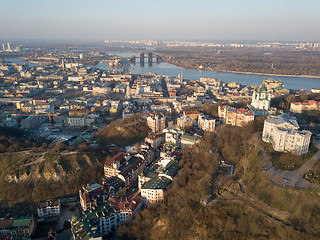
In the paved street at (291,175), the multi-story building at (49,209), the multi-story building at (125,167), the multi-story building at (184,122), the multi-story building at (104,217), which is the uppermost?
the paved street at (291,175)

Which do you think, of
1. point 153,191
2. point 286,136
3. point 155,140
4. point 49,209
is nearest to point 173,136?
point 155,140

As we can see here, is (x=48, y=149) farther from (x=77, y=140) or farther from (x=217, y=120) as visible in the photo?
(x=217, y=120)

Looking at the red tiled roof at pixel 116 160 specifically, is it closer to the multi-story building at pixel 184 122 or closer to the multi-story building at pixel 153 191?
the multi-story building at pixel 153 191

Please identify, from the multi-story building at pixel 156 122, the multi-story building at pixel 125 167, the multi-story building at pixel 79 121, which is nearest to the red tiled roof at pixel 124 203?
the multi-story building at pixel 125 167

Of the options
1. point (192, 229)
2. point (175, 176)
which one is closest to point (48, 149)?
point (175, 176)

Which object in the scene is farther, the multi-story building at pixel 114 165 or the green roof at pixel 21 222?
the multi-story building at pixel 114 165

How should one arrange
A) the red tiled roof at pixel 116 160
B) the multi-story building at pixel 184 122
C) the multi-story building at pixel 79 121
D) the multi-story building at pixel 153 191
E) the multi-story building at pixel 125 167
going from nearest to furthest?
1. the multi-story building at pixel 153 191
2. the multi-story building at pixel 125 167
3. the red tiled roof at pixel 116 160
4. the multi-story building at pixel 184 122
5. the multi-story building at pixel 79 121

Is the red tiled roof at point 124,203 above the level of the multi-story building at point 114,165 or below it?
below
